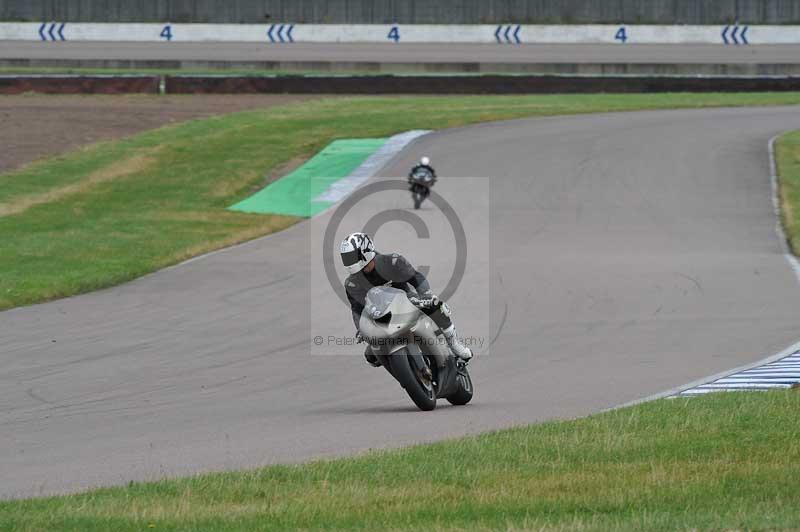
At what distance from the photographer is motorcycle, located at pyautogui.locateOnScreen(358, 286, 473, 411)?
10430mm

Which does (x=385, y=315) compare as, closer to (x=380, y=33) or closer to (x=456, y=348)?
(x=456, y=348)

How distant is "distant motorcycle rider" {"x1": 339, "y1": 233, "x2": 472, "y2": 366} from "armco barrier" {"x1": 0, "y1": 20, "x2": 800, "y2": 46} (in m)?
43.2

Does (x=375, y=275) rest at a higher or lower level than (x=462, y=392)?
higher

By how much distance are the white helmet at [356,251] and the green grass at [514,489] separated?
186cm

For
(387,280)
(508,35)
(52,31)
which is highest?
(52,31)

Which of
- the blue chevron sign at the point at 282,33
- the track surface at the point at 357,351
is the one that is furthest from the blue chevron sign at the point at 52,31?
the track surface at the point at 357,351

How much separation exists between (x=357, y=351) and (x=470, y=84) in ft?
114

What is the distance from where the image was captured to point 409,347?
1062cm

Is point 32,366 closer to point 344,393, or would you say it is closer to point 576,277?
point 344,393

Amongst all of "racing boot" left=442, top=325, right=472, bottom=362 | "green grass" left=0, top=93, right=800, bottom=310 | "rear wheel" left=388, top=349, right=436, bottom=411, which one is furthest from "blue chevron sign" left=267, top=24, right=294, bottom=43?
"rear wheel" left=388, top=349, right=436, bottom=411

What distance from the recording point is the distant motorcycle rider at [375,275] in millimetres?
10336

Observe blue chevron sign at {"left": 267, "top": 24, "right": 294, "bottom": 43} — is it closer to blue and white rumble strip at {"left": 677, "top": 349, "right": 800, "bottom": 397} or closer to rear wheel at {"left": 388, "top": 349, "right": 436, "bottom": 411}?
blue and white rumble strip at {"left": 677, "top": 349, "right": 800, "bottom": 397}

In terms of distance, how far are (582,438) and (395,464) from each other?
4.63ft

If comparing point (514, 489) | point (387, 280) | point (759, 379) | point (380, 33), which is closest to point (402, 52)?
point (380, 33)
